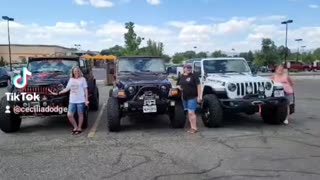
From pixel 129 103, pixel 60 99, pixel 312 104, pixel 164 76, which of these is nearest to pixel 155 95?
pixel 129 103

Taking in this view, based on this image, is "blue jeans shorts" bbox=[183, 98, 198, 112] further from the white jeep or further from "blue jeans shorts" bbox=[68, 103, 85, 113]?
"blue jeans shorts" bbox=[68, 103, 85, 113]

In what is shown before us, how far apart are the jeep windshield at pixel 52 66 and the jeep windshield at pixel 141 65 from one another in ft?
4.39

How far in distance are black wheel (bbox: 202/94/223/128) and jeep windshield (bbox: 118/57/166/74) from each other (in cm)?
194

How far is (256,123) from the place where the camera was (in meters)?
12.4

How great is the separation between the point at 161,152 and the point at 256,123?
4.70m

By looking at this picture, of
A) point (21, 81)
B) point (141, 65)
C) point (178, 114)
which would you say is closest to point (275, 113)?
point (178, 114)

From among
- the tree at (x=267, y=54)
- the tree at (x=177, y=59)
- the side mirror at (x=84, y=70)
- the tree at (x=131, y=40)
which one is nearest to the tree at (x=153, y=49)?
the tree at (x=131, y=40)

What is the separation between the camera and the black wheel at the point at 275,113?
1174cm

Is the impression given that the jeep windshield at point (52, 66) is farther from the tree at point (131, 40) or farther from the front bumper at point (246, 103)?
the tree at point (131, 40)

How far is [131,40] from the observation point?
56125 mm

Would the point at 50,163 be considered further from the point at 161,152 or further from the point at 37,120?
the point at 37,120

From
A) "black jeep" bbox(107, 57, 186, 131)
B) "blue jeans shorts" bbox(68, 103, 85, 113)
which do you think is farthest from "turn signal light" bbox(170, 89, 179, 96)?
"blue jeans shorts" bbox(68, 103, 85, 113)

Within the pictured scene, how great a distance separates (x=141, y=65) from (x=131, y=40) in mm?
43354

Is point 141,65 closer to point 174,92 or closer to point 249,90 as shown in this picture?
point 174,92
